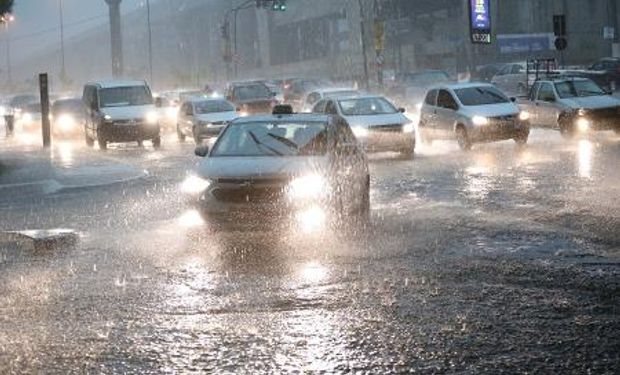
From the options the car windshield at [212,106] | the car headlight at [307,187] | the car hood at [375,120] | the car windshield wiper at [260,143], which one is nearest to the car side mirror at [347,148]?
the car windshield wiper at [260,143]

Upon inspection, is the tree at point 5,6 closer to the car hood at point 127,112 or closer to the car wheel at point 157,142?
the car hood at point 127,112

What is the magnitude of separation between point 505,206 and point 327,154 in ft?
9.66

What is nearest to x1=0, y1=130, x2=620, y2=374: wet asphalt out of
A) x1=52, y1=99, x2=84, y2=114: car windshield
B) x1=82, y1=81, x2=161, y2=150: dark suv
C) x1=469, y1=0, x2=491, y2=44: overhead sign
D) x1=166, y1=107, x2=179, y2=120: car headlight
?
x1=82, y1=81, x2=161, y2=150: dark suv

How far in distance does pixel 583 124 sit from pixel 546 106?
1.51 m

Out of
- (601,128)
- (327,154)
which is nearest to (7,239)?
(327,154)

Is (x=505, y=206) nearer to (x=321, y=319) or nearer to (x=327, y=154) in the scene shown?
(x=327, y=154)

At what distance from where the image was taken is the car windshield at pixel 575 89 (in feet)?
80.5

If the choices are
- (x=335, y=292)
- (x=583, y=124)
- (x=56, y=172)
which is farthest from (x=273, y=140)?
(x=583, y=124)

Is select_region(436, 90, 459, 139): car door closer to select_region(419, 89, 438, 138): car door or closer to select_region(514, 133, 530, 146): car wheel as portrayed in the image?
select_region(419, 89, 438, 138): car door

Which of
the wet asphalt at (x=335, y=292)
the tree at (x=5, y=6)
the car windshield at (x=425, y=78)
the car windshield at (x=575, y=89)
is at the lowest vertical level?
the wet asphalt at (x=335, y=292)

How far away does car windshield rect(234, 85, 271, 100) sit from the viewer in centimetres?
3606

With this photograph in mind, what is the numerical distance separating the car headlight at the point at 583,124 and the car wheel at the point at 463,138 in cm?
335

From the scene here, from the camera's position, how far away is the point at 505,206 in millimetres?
12547

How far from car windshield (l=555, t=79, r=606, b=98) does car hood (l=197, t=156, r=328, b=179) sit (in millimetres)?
15312
